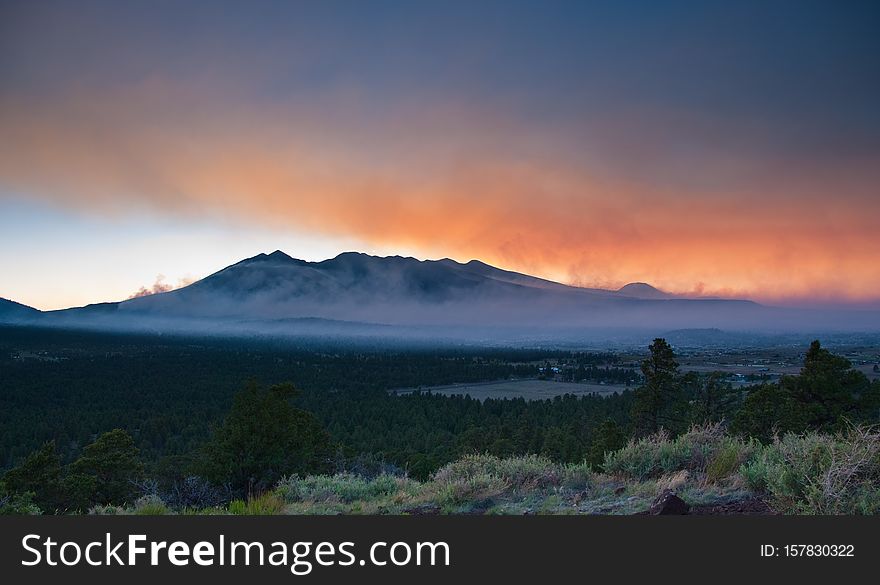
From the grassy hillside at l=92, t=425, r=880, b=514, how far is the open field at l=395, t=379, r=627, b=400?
9263cm

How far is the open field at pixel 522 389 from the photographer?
104m

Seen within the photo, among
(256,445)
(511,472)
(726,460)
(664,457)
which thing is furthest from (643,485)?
(256,445)

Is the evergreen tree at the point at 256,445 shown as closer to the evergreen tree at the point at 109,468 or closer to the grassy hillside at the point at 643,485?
the evergreen tree at the point at 109,468

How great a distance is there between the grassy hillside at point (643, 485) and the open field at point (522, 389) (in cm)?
9263

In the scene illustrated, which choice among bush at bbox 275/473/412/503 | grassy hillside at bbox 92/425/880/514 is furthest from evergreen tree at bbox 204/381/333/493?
grassy hillside at bbox 92/425/880/514

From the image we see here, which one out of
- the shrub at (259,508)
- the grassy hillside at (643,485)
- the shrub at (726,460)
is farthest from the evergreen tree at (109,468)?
the shrub at (726,460)

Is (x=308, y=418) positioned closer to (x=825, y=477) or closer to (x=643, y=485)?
(x=643, y=485)

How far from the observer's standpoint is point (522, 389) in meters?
118


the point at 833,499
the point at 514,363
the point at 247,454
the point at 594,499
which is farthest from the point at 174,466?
the point at 514,363

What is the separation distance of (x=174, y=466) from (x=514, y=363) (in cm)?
15595

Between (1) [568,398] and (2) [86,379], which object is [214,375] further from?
(1) [568,398]

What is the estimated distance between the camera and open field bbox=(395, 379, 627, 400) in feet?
341

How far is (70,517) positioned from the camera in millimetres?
5086

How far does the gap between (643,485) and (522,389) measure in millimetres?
113222
